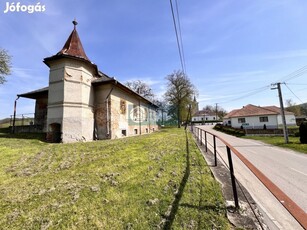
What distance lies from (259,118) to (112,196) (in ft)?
124

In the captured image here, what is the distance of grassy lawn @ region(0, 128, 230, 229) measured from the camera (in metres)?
2.55

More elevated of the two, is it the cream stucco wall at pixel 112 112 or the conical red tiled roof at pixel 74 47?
A: the conical red tiled roof at pixel 74 47

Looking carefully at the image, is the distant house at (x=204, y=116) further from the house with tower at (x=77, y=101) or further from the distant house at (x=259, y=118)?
the house with tower at (x=77, y=101)

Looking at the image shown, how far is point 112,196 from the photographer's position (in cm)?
337

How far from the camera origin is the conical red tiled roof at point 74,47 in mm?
13031

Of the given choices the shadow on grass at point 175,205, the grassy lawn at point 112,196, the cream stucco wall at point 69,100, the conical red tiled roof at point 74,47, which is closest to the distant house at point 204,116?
the conical red tiled roof at point 74,47

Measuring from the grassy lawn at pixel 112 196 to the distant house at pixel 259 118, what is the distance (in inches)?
1343

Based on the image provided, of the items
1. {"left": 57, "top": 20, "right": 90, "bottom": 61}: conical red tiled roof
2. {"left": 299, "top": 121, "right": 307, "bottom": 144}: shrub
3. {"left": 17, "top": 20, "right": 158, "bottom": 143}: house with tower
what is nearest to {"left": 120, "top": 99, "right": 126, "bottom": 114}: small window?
{"left": 17, "top": 20, "right": 158, "bottom": 143}: house with tower

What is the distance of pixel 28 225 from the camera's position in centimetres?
257

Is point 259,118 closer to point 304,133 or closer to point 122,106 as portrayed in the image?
point 304,133

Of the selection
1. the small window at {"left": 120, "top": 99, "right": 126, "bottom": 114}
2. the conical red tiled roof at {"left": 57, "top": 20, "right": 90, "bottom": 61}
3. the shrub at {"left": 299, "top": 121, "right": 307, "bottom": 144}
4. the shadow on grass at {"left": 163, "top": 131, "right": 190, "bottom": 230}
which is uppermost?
the conical red tiled roof at {"left": 57, "top": 20, "right": 90, "bottom": 61}

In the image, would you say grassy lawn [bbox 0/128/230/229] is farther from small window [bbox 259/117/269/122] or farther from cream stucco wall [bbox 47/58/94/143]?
small window [bbox 259/117/269/122]

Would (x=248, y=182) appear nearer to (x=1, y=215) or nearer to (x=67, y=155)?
(x=1, y=215)

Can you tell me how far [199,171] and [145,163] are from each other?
1904 mm
